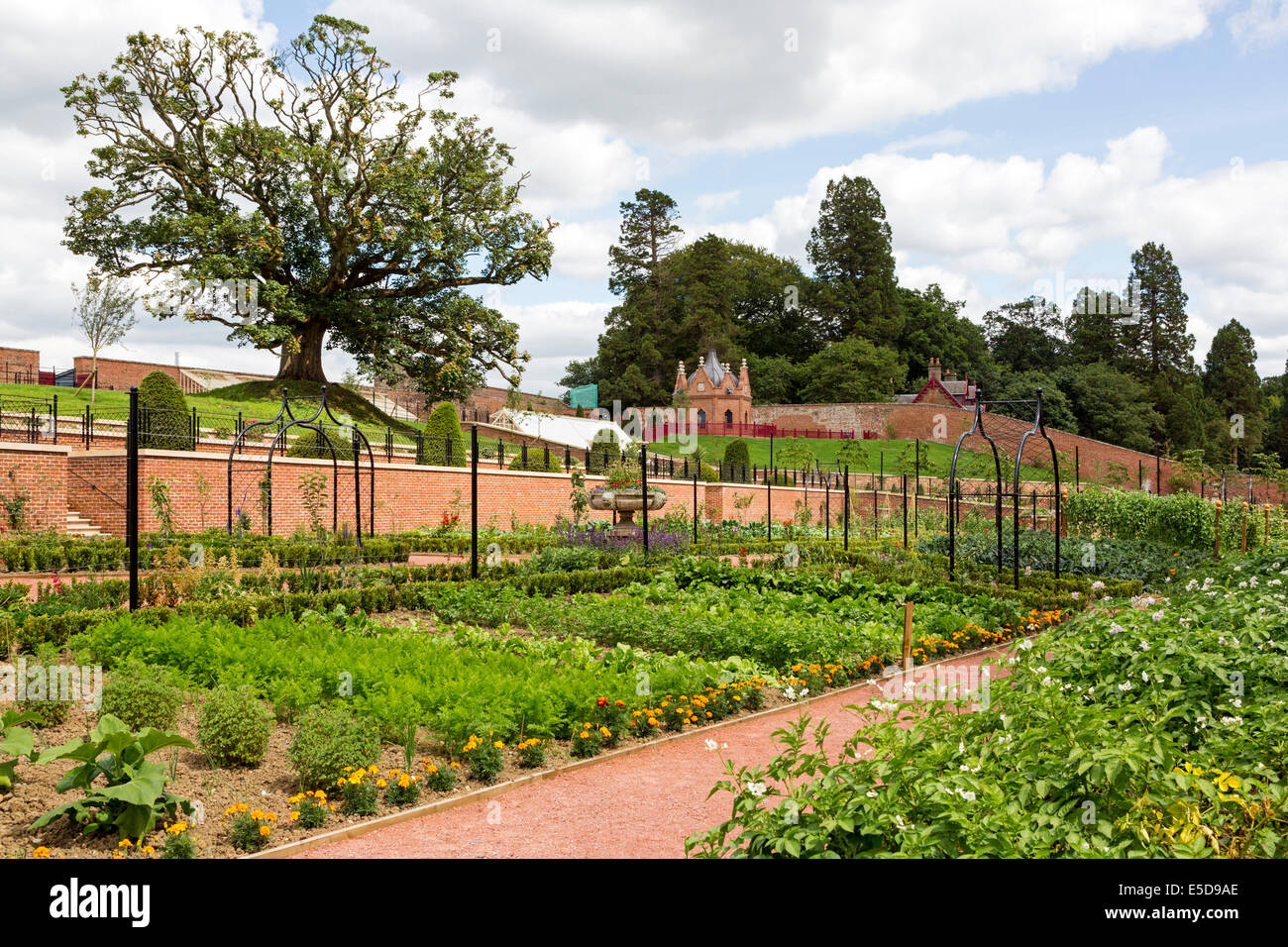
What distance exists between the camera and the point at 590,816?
484 centimetres

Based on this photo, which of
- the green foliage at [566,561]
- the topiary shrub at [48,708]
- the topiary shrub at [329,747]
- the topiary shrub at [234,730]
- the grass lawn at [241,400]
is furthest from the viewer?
the grass lawn at [241,400]

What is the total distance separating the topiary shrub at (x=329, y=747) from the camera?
487cm

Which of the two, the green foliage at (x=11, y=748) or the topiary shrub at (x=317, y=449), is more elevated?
the topiary shrub at (x=317, y=449)

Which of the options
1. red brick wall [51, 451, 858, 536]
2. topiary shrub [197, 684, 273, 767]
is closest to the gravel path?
topiary shrub [197, 684, 273, 767]

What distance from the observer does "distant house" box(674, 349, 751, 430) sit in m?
62.7

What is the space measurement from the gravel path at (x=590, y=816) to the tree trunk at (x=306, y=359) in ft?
96.8

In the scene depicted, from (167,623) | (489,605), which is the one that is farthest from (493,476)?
(167,623)

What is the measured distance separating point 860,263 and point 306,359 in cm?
4629

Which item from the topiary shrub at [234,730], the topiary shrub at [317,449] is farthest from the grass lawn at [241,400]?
the topiary shrub at [234,730]

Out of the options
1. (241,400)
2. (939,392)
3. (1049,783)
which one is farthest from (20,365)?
(939,392)

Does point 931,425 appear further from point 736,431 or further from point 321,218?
point 321,218

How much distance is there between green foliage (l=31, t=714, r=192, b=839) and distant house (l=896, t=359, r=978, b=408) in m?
58.4

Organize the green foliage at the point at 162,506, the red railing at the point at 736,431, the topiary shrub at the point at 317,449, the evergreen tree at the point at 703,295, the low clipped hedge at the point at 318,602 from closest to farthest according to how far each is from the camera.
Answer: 1. the low clipped hedge at the point at 318,602
2. the green foliage at the point at 162,506
3. the topiary shrub at the point at 317,449
4. the red railing at the point at 736,431
5. the evergreen tree at the point at 703,295

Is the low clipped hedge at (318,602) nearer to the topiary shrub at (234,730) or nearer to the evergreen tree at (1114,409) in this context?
the topiary shrub at (234,730)
